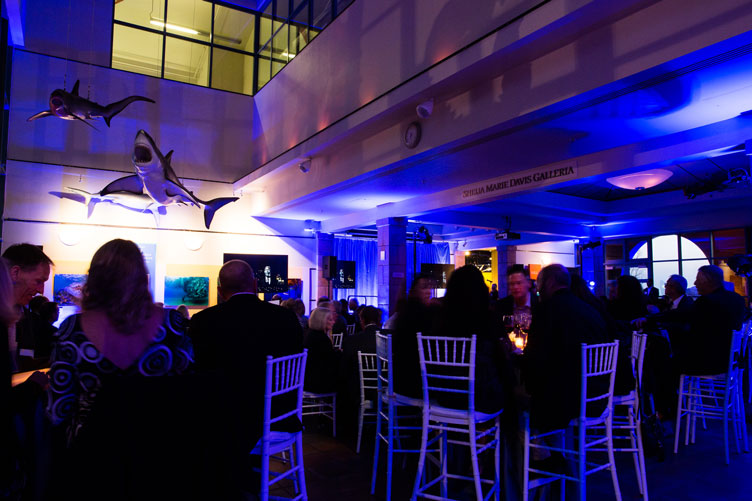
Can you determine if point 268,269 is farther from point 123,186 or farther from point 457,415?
point 457,415

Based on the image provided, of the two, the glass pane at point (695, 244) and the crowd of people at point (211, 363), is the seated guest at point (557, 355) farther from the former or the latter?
the glass pane at point (695, 244)

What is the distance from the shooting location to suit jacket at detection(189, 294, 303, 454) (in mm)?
2295

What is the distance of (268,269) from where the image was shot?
10.7 meters

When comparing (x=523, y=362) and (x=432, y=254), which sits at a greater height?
(x=432, y=254)

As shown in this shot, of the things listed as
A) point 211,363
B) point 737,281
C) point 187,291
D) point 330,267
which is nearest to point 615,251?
point 737,281

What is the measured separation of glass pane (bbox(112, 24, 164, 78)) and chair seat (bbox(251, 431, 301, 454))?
33.9 ft

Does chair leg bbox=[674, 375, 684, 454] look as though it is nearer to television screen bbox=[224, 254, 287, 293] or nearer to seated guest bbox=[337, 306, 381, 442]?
seated guest bbox=[337, 306, 381, 442]

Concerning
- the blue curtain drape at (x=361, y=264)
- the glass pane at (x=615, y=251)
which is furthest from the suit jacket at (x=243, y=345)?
the glass pane at (x=615, y=251)

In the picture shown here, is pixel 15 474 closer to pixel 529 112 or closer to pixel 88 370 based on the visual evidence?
pixel 88 370

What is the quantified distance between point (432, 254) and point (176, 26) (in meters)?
10.1

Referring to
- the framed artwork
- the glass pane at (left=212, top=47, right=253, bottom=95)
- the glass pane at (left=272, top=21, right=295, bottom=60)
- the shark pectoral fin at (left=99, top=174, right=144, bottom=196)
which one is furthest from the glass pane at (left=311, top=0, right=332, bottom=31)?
the framed artwork

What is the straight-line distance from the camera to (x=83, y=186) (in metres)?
9.32

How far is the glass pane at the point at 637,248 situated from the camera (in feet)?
46.7

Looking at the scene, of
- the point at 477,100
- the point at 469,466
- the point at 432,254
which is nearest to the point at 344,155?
the point at 477,100
